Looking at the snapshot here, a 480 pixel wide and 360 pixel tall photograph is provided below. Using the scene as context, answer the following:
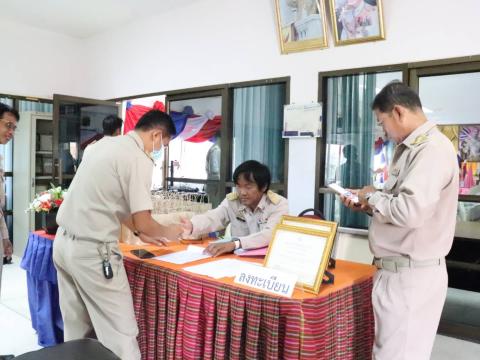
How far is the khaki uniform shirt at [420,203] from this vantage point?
146 centimetres

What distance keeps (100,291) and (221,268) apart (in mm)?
523

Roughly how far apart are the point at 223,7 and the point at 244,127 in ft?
3.70

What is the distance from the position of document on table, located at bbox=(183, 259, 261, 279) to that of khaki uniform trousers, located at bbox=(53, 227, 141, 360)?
0.31 m

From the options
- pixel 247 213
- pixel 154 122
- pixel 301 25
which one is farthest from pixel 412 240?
pixel 301 25

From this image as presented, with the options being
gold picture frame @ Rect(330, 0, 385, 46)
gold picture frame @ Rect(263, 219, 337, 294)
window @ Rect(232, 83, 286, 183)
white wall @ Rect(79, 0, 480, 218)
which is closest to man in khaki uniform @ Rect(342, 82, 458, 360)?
gold picture frame @ Rect(263, 219, 337, 294)

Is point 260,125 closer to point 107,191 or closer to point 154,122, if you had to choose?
point 154,122

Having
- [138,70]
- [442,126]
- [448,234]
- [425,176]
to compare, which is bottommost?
[448,234]

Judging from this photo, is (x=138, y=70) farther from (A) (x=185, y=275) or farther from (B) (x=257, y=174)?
(A) (x=185, y=275)

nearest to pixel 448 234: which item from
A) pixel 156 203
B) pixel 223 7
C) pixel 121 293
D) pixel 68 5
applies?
pixel 121 293

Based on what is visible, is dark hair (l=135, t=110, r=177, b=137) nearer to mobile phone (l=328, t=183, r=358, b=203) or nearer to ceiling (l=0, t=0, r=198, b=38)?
mobile phone (l=328, t=183, r=358, b=203)

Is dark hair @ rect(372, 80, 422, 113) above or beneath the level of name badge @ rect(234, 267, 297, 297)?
above

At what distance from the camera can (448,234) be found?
62.3 inches

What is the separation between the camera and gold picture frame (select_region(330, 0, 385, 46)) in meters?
2.92

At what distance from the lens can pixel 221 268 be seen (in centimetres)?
186
